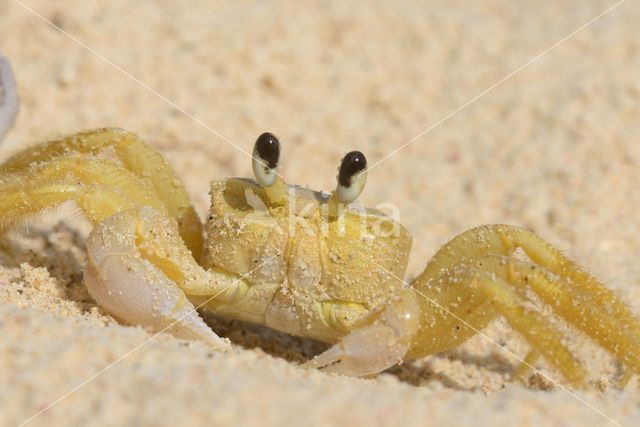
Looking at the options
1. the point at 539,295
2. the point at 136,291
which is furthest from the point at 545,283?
the point at 136,291

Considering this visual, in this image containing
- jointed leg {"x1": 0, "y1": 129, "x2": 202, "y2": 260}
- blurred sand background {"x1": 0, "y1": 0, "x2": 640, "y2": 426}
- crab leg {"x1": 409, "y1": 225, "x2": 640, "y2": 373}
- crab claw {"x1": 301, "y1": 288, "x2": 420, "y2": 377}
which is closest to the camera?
crab claw {"x1": 301, "y1": 288, "x2": 420, "y2": 377}

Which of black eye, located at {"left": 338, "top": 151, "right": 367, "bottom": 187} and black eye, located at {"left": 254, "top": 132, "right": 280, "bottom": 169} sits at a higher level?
black eye, located at {"left": 338, "top": 151, "right": 367, "bottom": 187}

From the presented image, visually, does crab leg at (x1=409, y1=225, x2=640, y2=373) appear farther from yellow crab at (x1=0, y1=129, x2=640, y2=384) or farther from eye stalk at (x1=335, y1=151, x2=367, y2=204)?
eye stalk at (x1=335, y1=151, x2=367, y2=204)

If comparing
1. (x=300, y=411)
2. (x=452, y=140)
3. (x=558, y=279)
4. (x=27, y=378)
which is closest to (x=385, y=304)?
(x=558, y=279)

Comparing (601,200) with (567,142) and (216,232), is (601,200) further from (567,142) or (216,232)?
(216,232)

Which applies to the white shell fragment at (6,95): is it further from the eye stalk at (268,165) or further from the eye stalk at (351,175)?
the eye stalk at (351,175)

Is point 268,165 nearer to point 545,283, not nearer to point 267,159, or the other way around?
point 267,159

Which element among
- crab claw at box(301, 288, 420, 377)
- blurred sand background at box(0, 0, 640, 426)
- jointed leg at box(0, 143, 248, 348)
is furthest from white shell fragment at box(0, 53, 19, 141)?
crab claw at box(301, 288, 420, 377)
